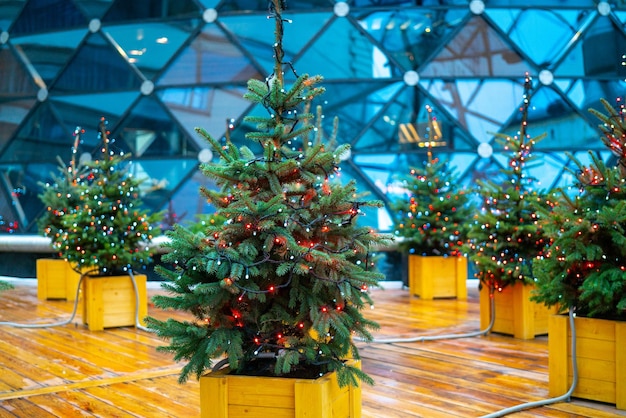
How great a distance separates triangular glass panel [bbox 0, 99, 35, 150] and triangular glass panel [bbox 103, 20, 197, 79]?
2154mm

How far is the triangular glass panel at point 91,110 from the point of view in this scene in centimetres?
1344

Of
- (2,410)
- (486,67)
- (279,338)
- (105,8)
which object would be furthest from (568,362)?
(105,8)

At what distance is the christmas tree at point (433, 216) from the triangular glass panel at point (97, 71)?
17.2 ft

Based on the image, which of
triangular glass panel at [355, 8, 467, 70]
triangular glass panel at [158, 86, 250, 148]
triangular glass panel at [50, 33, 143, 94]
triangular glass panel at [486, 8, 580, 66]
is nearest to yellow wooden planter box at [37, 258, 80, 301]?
triangular glass panel at [158, 86, 250, 148]

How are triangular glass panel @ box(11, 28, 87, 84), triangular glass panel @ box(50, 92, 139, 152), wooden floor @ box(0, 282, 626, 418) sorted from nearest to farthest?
wooden floor @ box(0, 282, 626, 418) → triangular glass panel @ box(50, 92, 139, 152) → triangular glass panel @ box(11, 28, 87, 84)

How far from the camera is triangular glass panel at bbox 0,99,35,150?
14.3m

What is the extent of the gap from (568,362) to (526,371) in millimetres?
838

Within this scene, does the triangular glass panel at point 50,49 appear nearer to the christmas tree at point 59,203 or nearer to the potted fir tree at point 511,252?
the christmas tree at point 59,203

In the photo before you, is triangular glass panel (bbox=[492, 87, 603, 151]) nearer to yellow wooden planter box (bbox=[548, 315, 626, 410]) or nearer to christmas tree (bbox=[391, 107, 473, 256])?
christmas tree (bbox=[391, 107, 473, 256])

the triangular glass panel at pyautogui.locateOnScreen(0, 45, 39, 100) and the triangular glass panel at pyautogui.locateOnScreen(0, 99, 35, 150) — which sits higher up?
the triangular glass panel at pyautogui.locateOnScreen(0, 45, 39, 100)

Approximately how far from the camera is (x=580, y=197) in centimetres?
561

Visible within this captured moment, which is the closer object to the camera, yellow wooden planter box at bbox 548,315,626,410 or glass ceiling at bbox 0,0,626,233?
yellow wooden planter box at bbox 548,315,626,410

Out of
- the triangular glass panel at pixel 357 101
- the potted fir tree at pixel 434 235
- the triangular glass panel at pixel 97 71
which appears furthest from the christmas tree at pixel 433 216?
the triangular glass panel at pixel 97 71

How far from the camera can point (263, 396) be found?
3.83 meters
